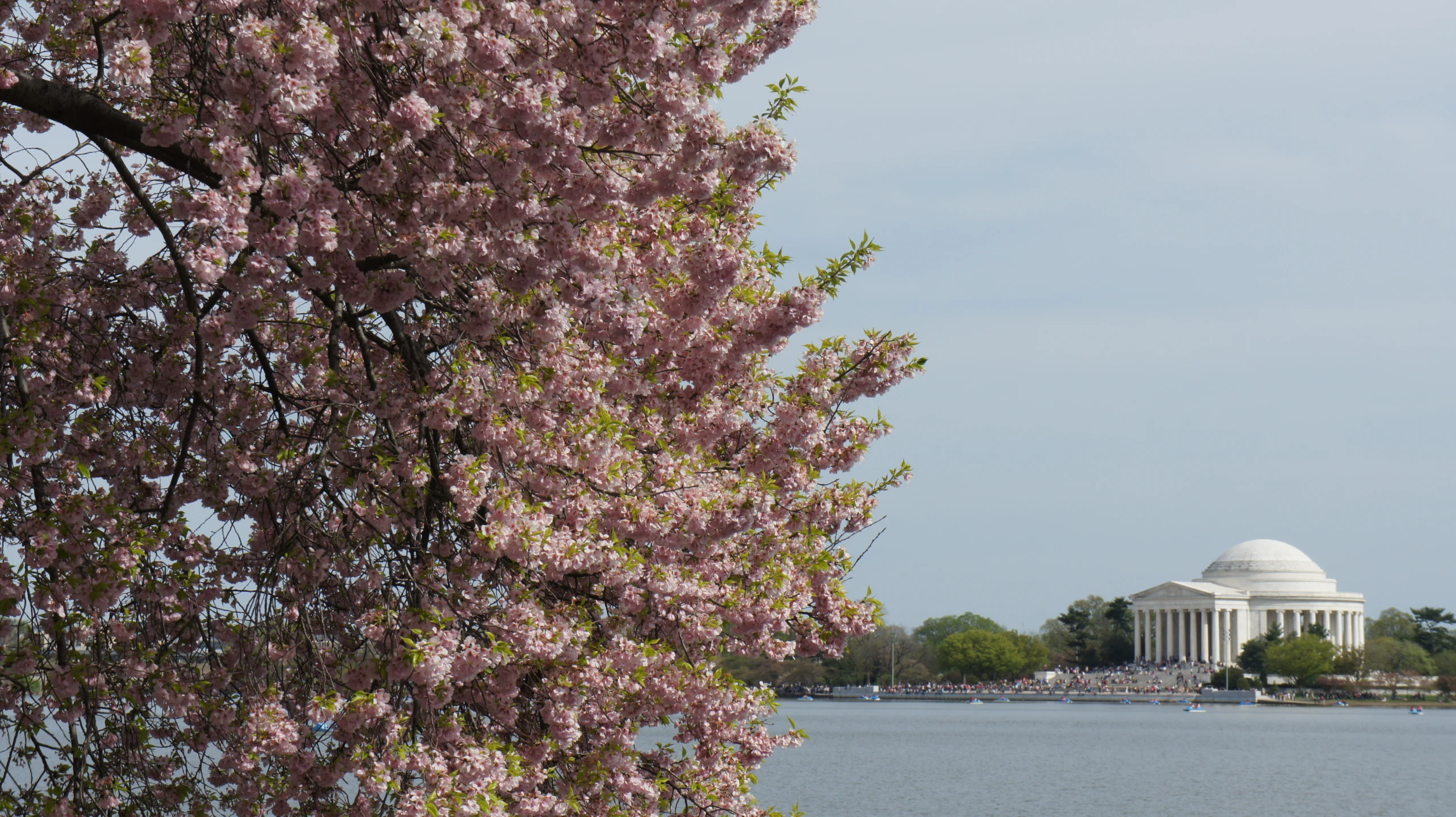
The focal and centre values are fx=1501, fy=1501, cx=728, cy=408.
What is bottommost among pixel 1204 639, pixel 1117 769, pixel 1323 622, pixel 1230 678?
pixel 1117 769

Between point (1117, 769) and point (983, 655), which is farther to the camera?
point (983, 655)

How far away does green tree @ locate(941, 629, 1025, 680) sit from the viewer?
146 metres

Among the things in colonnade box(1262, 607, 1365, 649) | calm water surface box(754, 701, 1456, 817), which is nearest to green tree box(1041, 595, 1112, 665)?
colonnade box(1262, 607, 1365, 649)

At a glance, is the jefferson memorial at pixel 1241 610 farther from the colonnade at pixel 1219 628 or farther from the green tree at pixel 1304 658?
the green tree at pixel 1304 658

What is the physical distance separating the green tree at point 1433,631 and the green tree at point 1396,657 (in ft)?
32.1

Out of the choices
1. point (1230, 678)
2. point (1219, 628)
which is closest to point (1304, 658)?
point (1230, 678)

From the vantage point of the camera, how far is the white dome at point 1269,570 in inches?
5984

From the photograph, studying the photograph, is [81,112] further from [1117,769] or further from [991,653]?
[991,653]

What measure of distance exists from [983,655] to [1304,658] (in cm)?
3227

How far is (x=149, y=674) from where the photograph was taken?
288 inches

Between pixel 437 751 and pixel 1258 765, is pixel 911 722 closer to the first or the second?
pixel 1258 765

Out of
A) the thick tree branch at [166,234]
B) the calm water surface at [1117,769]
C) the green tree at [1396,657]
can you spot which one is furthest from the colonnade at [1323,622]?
the thick tree branch at [166,234]

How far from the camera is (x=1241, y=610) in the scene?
5802 inches

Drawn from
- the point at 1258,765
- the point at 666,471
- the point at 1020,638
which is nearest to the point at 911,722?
the point at 1258,765
